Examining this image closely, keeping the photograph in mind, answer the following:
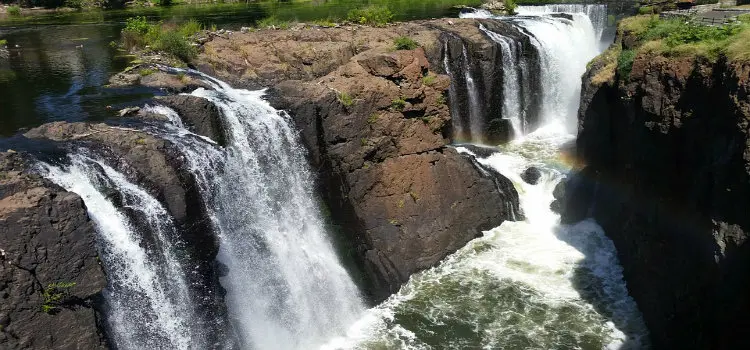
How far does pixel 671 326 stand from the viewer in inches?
639

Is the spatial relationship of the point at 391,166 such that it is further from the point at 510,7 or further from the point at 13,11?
the point at 13,11

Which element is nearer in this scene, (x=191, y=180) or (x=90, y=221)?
(x=90, y=221)

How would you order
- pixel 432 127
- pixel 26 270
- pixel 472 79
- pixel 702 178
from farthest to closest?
pixel 472 79 < pixel 432 127 < pixel 702 178 < pixel 26 270

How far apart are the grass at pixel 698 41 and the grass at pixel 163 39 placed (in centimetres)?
1832

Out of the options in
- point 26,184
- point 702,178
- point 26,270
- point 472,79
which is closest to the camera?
point 26,270

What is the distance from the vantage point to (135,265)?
14.3 meters

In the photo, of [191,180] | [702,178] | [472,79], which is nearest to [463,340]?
[702,178]

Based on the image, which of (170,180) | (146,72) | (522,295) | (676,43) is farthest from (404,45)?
(170,180)

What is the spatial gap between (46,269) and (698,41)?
18.6 m

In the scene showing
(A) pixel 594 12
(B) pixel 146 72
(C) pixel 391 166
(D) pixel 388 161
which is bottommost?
(C) pixel 391 166

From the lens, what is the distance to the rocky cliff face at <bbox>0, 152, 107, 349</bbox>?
39.7 feet

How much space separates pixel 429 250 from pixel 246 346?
797cm

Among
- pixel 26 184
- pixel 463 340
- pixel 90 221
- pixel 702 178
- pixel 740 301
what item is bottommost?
pixel 463 340

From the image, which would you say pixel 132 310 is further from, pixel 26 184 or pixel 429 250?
pixel 429 250
